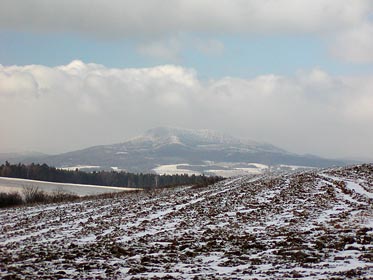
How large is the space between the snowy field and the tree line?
105471 mm

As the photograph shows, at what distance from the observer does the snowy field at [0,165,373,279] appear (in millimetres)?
14961

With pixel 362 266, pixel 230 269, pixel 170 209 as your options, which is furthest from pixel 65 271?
pixel 170 209

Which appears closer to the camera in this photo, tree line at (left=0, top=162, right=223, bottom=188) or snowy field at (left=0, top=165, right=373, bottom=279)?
Answer: snowy field at (left=0, top=165, right=373, bottom=279)

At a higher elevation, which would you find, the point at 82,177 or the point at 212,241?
the point at 212,241

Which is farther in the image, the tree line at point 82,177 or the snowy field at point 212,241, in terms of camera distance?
the tree line at point 82,177

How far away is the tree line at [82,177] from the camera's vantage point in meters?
157

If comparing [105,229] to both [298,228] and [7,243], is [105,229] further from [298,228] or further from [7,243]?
[298,228]

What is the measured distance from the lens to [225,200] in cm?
3894

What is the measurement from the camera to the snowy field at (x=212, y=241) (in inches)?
589

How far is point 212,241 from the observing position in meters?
21.3

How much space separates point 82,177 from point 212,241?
156 m

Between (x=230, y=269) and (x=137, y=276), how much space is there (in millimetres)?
3018

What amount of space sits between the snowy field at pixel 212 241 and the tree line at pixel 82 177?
10547cm

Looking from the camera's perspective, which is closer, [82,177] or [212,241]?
[212,241]
